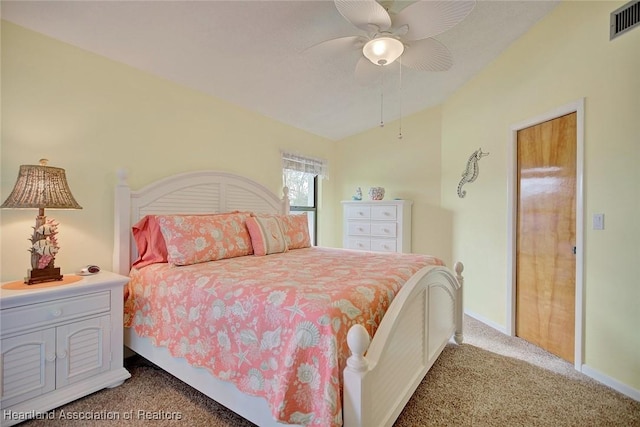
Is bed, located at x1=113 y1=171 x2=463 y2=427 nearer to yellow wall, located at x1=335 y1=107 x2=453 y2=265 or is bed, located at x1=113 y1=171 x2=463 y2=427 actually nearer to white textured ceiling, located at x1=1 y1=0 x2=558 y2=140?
white textured ceiling, located at x1=1 y1=0 x2=558 y2=140

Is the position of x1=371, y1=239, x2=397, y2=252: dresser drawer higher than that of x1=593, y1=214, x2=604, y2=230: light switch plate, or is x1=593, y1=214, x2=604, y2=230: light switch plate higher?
x1=593, y1=214, x2=604, y2=230: light switch plate

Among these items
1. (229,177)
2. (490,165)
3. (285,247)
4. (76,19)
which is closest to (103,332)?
(285,247)

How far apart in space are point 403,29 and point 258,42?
1.06 meters

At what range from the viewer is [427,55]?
6.42ft

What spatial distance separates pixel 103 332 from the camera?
1.86m

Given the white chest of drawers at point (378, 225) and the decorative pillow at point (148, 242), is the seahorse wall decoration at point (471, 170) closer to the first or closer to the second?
the white chest of drawers at point (378, 225)

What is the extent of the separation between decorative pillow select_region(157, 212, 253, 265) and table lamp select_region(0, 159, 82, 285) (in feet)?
1.89

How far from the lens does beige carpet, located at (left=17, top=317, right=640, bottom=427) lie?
1630 mm

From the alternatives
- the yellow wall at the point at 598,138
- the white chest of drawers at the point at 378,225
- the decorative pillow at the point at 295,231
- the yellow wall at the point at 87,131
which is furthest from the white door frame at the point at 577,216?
the yellow wall at the point at 87,131

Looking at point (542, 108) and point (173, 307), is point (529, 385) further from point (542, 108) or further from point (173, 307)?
point (173, 307)

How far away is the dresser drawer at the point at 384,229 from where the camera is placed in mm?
4008

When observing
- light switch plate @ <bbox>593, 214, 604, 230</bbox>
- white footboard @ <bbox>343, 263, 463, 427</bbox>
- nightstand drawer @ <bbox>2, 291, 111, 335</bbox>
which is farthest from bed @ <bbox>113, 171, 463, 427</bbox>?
light switch plate @ <bbox>593, 214, 604, 230</bbox>

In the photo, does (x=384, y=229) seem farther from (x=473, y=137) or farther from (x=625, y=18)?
(x=625, y=18)

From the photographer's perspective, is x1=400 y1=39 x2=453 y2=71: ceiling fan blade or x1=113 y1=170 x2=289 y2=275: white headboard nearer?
x1=400 y1=39 x2=453 y2=71: ceiling fan blade
